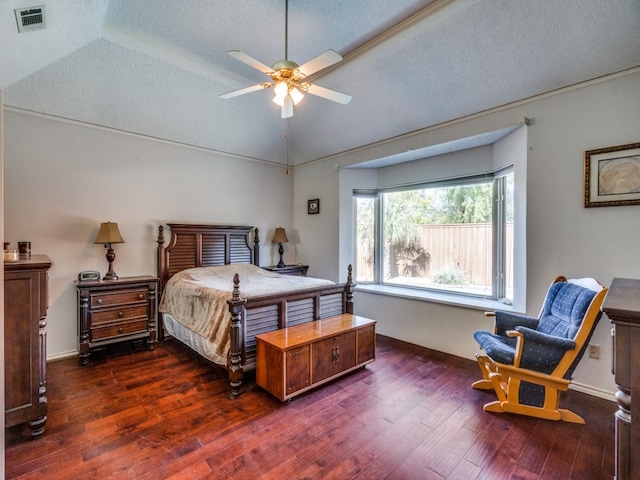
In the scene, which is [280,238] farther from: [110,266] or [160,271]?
[110,266]

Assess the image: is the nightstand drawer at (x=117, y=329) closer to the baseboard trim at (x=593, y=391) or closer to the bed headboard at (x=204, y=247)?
the bed headboard at (x=204, y=247)

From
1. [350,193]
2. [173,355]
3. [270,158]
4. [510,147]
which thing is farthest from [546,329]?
[270,158]

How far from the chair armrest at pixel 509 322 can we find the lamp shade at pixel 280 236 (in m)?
3.29

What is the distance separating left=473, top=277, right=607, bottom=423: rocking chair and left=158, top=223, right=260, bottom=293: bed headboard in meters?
3.60

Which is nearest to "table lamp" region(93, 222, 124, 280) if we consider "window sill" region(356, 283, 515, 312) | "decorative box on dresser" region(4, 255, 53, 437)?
"decorative box on dresser" region(4, 255, 53, 437)

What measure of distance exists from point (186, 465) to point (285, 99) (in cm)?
264

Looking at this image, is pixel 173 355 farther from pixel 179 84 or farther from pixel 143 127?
pixel 179 84

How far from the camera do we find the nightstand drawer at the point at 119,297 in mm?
3334

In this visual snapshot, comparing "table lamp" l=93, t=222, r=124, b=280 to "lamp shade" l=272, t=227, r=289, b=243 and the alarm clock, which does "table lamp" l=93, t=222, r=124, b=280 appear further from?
"lamp shade" l=272, t=227, r=289, b=243

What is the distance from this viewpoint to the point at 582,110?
268 centimetres

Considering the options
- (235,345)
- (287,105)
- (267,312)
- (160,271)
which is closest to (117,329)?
(160,271)

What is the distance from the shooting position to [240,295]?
2799 mm

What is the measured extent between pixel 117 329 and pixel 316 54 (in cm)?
369

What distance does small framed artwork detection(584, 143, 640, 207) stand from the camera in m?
2.44
